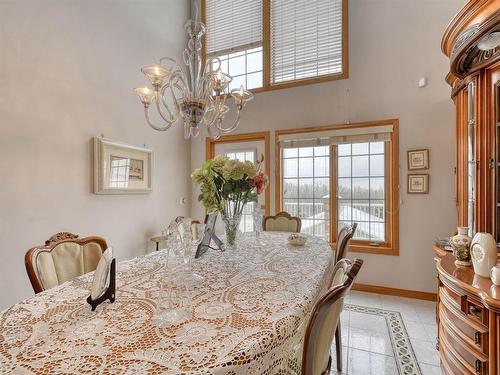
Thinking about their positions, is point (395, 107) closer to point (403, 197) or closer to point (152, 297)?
point (403, 197)

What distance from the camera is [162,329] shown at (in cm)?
80

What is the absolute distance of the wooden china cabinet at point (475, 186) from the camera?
4.01 ft

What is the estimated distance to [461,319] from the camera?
1353 mm

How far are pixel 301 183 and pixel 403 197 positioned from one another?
4.20 feet

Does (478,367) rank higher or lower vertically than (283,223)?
lower

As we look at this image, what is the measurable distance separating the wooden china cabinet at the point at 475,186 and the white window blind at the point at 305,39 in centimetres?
176

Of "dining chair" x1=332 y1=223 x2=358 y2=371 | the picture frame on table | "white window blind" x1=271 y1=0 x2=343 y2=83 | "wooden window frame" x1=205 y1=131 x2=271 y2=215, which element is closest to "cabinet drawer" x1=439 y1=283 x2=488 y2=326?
"dining chair" x1=332 y1=223 x2=358 y2=371

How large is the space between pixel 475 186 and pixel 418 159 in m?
1.37

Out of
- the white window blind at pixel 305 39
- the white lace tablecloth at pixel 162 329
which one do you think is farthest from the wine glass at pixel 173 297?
the white window blind at pixel 305 39

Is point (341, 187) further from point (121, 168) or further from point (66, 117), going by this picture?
point (66, 117)

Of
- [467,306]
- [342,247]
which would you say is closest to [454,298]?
[467,306]

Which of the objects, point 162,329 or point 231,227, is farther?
point 231,227

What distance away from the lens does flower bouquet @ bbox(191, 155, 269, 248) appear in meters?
1.67

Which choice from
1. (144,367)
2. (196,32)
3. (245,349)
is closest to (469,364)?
(245,349)
